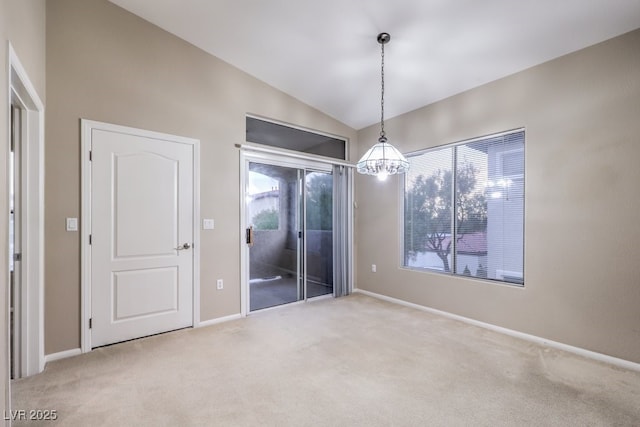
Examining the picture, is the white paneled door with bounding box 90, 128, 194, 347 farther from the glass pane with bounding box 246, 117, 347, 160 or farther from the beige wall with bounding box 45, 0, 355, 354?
the glass pane with bounding box 246, 117, 347, 160

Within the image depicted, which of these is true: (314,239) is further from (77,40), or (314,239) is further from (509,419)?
(77,40)

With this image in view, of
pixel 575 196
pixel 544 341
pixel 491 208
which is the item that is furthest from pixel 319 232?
pixel 575 196

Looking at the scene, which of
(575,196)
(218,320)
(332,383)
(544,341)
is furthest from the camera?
(218,320)

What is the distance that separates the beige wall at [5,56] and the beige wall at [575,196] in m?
4.04

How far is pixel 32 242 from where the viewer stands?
2494 millimetres

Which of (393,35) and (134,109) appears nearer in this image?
(393,35)

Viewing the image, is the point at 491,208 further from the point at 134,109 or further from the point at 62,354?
the point at 62,354

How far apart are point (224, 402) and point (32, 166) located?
2394mm

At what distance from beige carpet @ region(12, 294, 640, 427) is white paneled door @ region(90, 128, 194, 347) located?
26 cm

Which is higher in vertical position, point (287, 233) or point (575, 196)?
point (575, 196)

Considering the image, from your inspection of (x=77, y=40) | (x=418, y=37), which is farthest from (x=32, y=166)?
(x=418, y=37)

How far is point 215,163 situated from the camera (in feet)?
12.2

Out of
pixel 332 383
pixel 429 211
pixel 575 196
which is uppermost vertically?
pixel 575 196

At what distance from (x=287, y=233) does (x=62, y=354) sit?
8.64 feet
